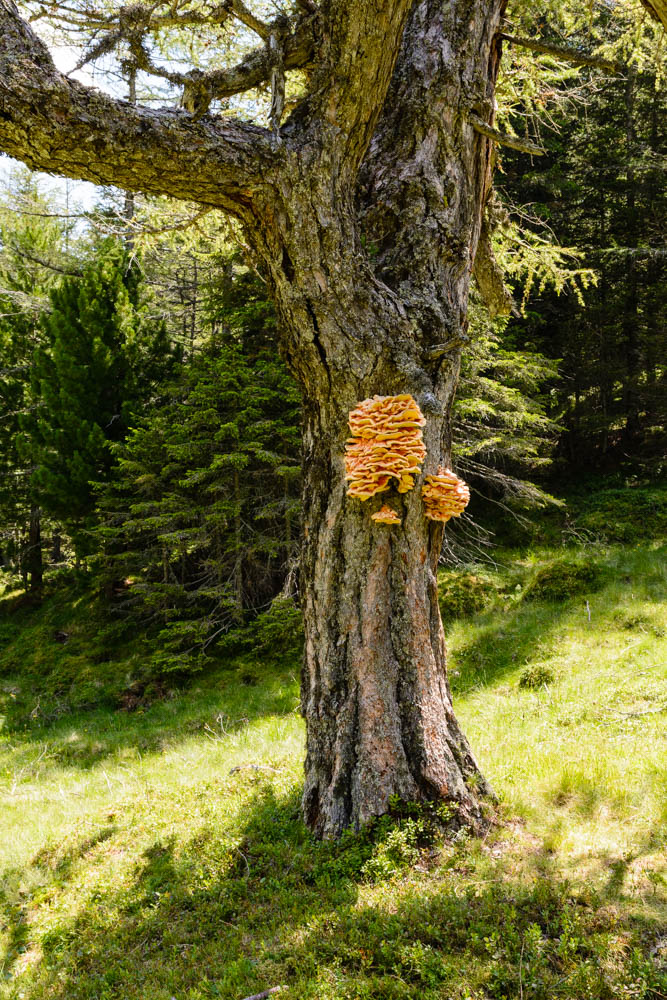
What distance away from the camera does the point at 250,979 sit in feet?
8.73

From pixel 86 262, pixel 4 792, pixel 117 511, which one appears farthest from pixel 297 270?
pixel 86 262

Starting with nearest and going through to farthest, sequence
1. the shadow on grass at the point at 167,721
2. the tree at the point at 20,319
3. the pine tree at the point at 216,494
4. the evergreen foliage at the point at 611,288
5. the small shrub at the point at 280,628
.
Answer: the shadow on grass at the point at 167,721, the small shrub at the point at 280,628, the pine tree at the point at 216,494, the tree at the point at 20,319, the evergreen foliage at the point at 611,288

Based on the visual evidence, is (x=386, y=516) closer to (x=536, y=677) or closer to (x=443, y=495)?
(x=443, y=495)

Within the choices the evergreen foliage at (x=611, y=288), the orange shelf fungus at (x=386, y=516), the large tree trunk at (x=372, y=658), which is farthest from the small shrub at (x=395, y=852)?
the evergreen foliage at (x=611, y=288)

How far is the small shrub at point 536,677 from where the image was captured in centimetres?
638

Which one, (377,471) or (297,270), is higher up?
(297,270)

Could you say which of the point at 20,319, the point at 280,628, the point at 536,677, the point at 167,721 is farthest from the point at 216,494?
the point at 20,319

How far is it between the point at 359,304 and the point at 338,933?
10.6ft

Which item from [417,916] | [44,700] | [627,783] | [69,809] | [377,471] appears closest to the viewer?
[417,916]

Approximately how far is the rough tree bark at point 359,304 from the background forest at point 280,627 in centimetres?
53

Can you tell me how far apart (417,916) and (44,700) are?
9.64m

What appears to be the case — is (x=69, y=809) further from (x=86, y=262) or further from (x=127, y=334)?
(x=86, y=262)

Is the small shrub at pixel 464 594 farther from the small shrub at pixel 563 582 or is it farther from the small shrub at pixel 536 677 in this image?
the small shrub at pixel 536 677

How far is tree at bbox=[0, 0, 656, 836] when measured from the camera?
3.12 m
